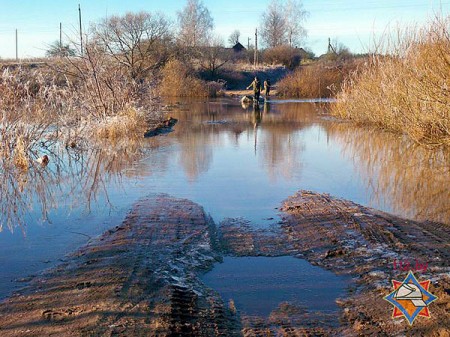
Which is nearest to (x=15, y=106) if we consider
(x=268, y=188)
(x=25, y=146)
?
(x=25, y=146)

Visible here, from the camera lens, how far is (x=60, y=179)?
8.97m

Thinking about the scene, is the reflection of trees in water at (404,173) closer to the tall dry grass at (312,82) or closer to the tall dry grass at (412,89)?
the tall dry grass at (412,89)

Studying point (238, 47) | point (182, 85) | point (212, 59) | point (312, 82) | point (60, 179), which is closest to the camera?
point (60, 179)

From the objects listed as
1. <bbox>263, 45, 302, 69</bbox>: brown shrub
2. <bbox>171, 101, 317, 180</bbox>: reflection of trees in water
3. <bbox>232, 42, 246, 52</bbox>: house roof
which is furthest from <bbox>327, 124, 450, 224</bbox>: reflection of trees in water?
<bbox>232, 42, 246, 52</bbox>: house roof

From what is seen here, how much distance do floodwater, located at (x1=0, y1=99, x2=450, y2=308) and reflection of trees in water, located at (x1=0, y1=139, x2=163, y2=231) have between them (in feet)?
0.06

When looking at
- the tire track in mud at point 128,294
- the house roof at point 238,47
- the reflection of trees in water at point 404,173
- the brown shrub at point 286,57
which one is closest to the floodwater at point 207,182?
the reflection of trees in water at point 404,173

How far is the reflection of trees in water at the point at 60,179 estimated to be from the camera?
717cm

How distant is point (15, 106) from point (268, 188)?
6.25m

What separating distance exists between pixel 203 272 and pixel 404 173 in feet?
19.4

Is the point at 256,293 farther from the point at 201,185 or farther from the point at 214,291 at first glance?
the point at 201,185

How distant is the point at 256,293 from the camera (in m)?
4.16

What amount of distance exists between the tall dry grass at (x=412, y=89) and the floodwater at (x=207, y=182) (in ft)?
2.04

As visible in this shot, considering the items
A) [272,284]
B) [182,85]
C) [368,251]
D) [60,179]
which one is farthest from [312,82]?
[272,284]

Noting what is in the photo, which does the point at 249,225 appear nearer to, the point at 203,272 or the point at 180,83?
the point at 203,272
